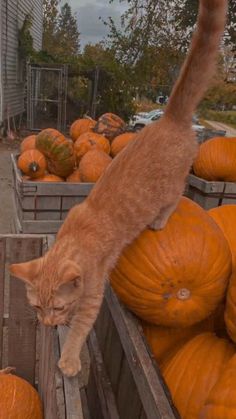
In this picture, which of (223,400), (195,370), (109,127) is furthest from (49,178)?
(223,400)

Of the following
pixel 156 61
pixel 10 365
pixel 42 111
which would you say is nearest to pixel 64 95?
pixel 42 111

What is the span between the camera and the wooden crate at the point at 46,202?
12.7ft

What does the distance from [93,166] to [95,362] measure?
232 centimetres

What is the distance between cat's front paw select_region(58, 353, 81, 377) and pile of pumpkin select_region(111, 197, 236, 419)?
11.4 inches

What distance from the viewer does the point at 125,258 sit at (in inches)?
62.2

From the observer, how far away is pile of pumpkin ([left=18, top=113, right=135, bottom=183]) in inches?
161

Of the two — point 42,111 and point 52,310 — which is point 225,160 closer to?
point 52,310

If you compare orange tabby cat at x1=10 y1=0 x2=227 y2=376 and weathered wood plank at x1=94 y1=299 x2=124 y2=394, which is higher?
orange tabby cat at x1=10 y1=0 x2=227 y2=376

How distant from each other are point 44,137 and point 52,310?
3.07 meters

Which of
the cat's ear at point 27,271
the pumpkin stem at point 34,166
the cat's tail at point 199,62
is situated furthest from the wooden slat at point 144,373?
the pumpkin stem at point 34,166

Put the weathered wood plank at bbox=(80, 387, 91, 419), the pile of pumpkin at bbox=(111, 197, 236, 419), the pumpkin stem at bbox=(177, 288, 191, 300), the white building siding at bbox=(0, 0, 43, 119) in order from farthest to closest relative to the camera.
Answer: the white building siding at bbox=(0, 0, 43, 119), the weathered wood plank at bbox=(80, 387, 91, 419), the pumpkin stem at bbox=(177, 288, 191, 300), the pile of pumpkin at bbox=(111, 197, 236, 419)

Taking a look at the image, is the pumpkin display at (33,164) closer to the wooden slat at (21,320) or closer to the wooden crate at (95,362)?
the wooden crate at (95,362)

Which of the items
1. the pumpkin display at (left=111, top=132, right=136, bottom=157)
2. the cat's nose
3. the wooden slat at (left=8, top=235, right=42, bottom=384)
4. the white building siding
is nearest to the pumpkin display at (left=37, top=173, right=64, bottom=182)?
the pumpkin display at (left=111, top=132, right=136, bottom=157)

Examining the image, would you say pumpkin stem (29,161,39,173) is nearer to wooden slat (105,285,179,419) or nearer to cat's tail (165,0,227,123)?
cat's tail (165,0,227,123)
